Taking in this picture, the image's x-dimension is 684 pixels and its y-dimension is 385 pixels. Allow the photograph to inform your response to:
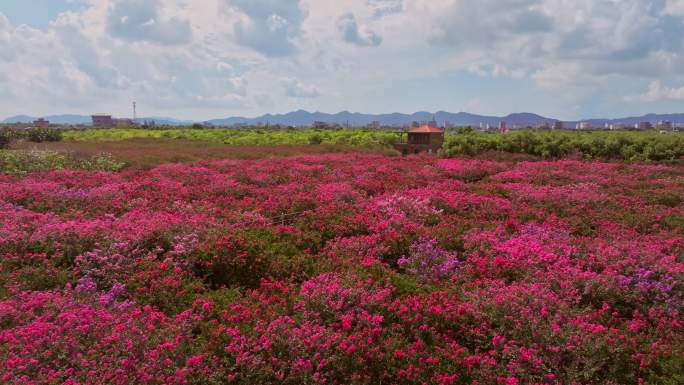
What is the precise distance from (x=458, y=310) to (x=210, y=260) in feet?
12.3

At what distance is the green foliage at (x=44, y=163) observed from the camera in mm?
17050

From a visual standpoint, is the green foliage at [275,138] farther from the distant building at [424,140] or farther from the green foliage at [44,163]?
the green foliage at [44,163]

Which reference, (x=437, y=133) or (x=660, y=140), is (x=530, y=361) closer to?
(x=660, y=140)

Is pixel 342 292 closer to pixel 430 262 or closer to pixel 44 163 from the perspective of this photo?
pixel 430 262

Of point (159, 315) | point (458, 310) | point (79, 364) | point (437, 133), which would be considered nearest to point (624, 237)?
point (458, 310)

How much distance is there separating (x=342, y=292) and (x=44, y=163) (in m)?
18.0

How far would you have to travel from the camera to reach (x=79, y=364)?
4.21 m

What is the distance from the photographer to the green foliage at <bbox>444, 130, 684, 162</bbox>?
87.7 ft

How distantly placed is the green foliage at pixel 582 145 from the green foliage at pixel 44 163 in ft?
71.1

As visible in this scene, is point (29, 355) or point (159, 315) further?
point (159, 315)

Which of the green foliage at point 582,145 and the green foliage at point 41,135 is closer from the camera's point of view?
the green foliage at point 582,145

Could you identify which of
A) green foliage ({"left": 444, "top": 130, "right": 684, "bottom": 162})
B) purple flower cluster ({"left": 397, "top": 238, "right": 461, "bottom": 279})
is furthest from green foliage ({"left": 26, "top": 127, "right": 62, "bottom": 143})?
purple flower cluster ({"left": 397, "top": 238, "right": 461, "bottom": 279})

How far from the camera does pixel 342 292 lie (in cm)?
538

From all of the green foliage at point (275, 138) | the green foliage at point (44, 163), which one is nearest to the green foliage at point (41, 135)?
the green foliage at point (275, 138)
